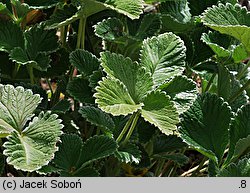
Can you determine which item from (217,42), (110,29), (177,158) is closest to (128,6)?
(110,29)

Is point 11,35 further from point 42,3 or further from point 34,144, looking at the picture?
point 34,144

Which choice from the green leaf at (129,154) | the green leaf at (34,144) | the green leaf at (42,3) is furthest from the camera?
the green leaf at (42,3)

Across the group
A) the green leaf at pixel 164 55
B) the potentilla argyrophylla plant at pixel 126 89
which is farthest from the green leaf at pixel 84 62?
the green leaf at pixel 164 55

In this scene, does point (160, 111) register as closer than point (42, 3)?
Yes

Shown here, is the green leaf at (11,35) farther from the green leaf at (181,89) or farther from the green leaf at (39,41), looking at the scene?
the green leaf at (181,89)

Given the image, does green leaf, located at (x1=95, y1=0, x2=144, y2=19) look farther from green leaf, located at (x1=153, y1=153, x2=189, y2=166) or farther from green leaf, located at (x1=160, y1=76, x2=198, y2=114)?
green leaf, located at (x1=153, y1=153, x2=189, y2=166)

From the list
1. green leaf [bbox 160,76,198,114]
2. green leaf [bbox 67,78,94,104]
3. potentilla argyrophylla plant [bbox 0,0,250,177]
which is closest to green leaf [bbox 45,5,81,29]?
potentilla argyrophylla plant [bbox 0,0,250,177]

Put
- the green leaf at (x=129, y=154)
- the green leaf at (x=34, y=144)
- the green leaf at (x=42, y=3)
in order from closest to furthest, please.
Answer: the green leaf at (x=34, y=144) < the green leaf at (x=129, y=154) < the green leaf at (x=42, y=3)
